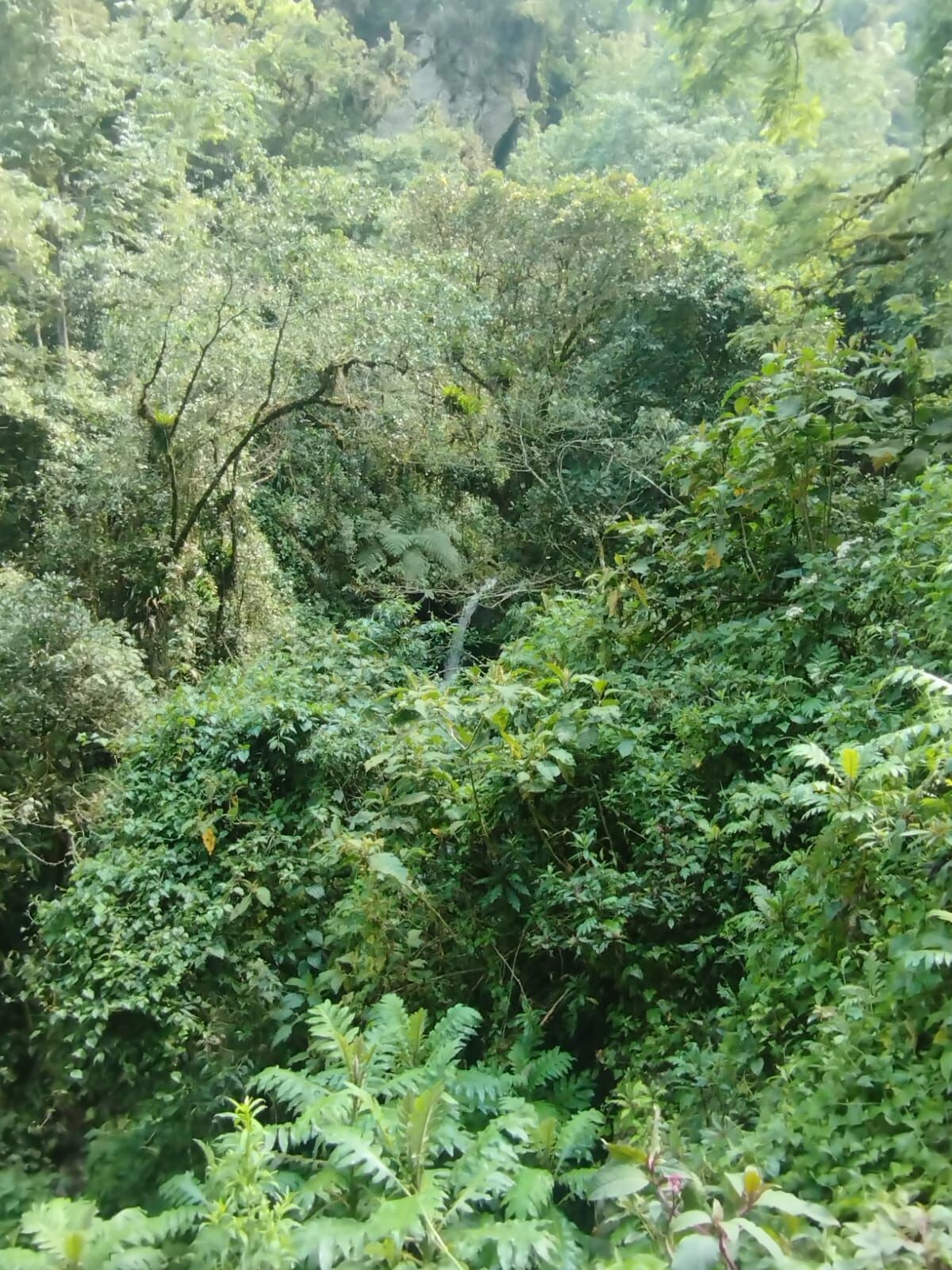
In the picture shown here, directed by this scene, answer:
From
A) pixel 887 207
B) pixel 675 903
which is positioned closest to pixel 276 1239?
pixel 675 903

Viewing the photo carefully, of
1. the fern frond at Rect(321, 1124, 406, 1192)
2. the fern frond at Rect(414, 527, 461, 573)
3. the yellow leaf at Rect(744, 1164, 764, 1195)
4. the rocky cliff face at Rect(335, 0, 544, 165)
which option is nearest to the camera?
the yellow leaf at Rect(744, 1164, 764, 1195)

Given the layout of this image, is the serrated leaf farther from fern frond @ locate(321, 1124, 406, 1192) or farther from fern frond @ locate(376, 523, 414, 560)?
fern frond @ locate(376, 523, 414, 560)

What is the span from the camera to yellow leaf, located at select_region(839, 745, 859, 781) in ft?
7.39

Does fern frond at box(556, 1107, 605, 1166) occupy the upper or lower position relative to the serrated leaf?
lower

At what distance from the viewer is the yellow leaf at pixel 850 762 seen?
2254 millimetres

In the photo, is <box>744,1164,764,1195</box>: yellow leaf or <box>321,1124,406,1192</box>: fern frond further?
<box>321,1124,406,1192</box>: fern frond

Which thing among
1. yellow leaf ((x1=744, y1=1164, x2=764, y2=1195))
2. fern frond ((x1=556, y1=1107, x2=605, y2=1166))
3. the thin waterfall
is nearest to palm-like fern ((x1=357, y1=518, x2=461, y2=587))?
the thin waterfall

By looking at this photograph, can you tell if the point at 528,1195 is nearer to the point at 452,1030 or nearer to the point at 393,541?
the point at 452,1030

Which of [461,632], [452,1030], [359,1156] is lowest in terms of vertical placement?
[452,1030]

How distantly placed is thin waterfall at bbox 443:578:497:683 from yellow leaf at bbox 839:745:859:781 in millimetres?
5290

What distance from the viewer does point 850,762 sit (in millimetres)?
2266

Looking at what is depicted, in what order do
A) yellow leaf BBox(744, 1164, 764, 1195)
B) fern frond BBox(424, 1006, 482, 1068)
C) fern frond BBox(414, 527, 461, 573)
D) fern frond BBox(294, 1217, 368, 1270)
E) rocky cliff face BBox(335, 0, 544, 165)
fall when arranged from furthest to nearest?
1. rocky cliff face BBox(335, 0, 544, 165)
2. fern frond BBox(414, 527, 461, 573)
3. fern frond BBox(424, 1006, 482, 1068)
4. fern frond BBox(294, 1217, 368, 1270)
5. yellow leaf BBox(744, 1164, 764, 1195)

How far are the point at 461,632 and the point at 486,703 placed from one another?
4.56 meters

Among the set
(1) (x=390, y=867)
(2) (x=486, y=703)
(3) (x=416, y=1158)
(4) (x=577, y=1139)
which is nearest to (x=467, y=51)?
(2) (x=486, y=703)
